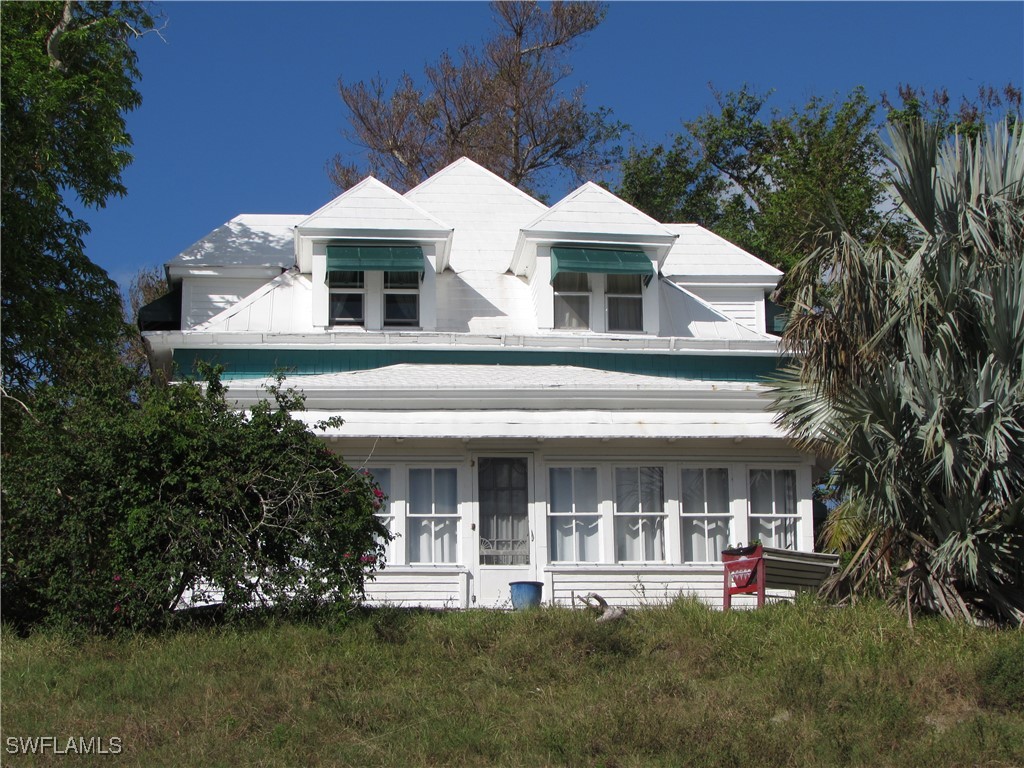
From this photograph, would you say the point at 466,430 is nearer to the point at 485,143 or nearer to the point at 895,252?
the point at 895,252

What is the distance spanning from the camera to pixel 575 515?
17406mm

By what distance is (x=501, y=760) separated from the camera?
10164mm

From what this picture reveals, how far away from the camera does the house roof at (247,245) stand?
902 inches

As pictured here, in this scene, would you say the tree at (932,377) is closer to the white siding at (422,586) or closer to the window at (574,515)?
the window at (574,515)

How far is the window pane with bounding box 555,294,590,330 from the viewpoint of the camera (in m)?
22.0

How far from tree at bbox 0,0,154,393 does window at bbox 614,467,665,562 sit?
860cm

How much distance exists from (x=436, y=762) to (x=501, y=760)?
0.51m

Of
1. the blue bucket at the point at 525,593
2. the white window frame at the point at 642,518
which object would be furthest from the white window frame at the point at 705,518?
the blue bucket at the point at 525,593

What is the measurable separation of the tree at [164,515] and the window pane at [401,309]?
773cm

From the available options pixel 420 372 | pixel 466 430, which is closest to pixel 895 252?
pixel 466 430

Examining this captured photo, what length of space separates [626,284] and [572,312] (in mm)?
1079

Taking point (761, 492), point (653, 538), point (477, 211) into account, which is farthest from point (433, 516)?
point (477, 211)

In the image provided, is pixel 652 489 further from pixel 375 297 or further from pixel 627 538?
pixel 375 297

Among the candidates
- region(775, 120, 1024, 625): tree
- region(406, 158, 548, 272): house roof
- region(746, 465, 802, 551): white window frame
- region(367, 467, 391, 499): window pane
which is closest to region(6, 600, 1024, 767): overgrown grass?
region(775, 120, 1024, 625): tree
